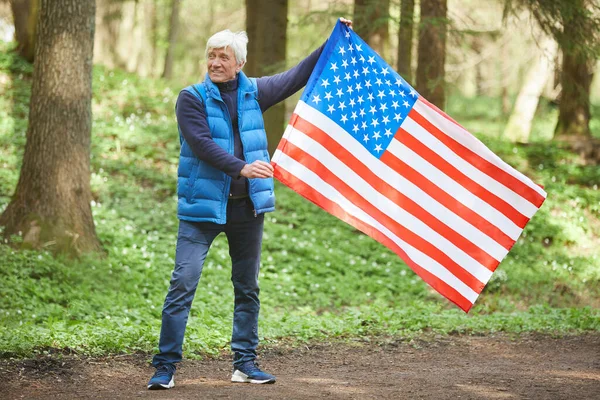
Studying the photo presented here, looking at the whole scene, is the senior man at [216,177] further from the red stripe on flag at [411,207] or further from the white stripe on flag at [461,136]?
the white stripe on flag at [461,136]

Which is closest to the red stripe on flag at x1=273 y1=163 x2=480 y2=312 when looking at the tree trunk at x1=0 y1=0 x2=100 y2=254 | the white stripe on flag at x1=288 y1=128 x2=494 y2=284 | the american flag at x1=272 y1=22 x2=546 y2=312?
the american flag at x1=272 y1=22 x2=546 y2=312

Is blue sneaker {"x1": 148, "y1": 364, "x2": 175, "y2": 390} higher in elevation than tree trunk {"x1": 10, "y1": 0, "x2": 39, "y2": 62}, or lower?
lower

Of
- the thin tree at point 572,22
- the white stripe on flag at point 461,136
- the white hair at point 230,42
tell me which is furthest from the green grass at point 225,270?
the thin tree at point 572,22

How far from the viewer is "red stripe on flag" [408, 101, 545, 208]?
539 cm

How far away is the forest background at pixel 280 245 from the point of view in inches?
296

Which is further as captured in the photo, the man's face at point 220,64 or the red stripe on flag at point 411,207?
the red stripe on flag at point 411,207

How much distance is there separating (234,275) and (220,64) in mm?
1455

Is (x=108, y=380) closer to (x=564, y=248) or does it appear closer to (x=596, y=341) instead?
(x=596, y=341)

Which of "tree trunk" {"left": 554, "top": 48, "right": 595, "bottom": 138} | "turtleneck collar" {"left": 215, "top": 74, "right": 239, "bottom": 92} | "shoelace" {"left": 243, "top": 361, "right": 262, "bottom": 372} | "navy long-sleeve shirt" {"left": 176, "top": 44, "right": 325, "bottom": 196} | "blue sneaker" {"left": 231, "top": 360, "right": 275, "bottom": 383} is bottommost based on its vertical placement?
"blue sneaker" {"left": 231, "top": 360, "right": 275, "bottom": 383}

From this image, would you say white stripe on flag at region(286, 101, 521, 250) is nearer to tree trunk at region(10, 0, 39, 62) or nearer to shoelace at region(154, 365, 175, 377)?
shoelace at region(154, 365, 175, 377)

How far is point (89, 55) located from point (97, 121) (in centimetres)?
594

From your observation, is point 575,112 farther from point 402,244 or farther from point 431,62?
point 402,244

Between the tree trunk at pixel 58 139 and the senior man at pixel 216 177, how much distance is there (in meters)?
4.62

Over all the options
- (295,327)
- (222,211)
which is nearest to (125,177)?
(295,327)
